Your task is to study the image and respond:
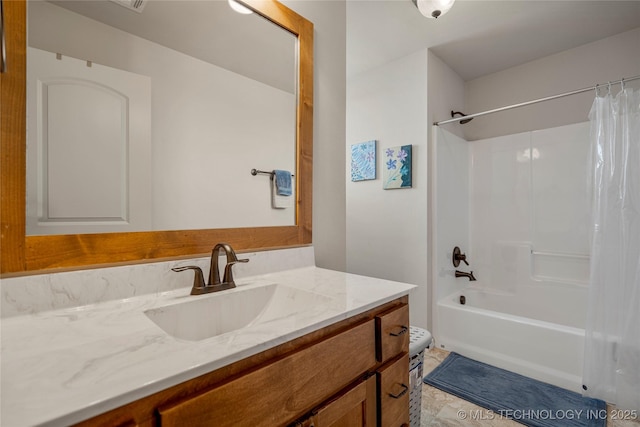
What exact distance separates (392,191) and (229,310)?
6.16ft

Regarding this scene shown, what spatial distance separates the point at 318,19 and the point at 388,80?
3.95 ft

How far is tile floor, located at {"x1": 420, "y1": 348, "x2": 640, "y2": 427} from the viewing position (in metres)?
1.49

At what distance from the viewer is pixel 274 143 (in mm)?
1315

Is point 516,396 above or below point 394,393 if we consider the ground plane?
below

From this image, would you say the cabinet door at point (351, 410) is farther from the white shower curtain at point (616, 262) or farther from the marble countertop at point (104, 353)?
the white shower curtain at point (616, 262)

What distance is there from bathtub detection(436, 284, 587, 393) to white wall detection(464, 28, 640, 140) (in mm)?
1397

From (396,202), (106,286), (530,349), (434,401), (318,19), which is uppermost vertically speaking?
(318,19)

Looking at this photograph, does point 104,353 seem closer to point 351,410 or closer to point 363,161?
point 351,410

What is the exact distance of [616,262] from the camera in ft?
5.22

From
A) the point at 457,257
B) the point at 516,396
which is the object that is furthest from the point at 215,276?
the point at 457,257

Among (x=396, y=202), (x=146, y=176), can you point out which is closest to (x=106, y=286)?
(x=146, y=176)

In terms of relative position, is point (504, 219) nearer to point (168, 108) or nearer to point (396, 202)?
point (396, 202)

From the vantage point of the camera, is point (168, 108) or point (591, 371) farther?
point (591, 371)

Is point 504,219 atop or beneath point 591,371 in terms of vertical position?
atop
